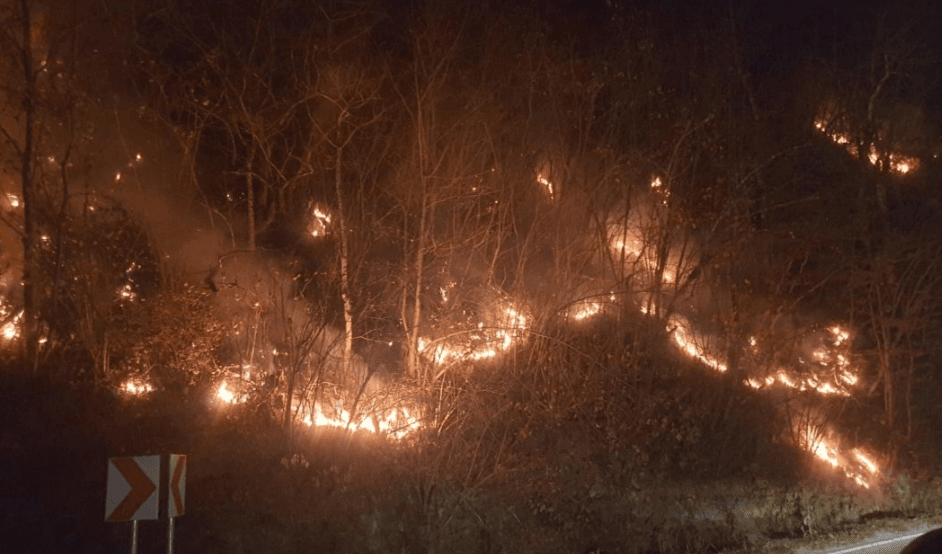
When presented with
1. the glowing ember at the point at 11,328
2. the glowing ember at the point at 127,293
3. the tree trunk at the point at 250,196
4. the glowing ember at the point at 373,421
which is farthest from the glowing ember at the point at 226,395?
the glowing ember at the point at 11,328

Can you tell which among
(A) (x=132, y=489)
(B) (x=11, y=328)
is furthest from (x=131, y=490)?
(B) (x=11, y=328)

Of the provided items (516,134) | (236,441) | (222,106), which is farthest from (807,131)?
(236,441)

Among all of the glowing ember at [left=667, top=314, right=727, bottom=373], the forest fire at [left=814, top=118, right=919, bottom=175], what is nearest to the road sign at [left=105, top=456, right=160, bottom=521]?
the glowing ember at [left=667, top=314, right=727, bottom=373]

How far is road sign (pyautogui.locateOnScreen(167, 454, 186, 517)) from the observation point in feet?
22.3

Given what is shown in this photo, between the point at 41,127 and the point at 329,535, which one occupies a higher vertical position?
the point at 41,127

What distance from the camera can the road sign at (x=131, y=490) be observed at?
21.1ft

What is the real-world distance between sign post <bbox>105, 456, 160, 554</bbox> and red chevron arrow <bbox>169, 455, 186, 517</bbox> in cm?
29

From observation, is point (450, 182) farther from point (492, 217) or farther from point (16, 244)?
point (16, 244)

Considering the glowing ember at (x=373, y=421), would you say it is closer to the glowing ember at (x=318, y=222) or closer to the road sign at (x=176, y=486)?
the glowing ember at (x=318, y=222)

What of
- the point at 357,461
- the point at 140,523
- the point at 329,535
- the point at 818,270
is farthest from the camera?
the point at 818,270

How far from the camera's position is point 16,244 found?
12664 millimetres

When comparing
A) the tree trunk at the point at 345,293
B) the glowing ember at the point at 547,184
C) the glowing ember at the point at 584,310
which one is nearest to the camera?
the tree trunk at the point at 345,293

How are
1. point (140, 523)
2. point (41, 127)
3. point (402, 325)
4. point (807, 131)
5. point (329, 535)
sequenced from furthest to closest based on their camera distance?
point (807, 131) → point (402, 325) → point (41, 127) → point (329, 535) → point (140, 523)

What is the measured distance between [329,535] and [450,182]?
671 cm
